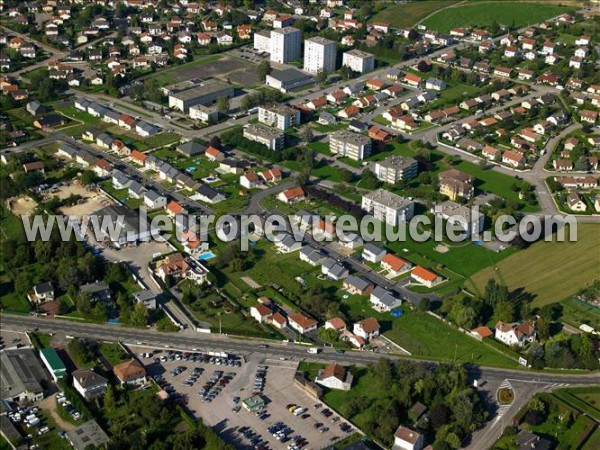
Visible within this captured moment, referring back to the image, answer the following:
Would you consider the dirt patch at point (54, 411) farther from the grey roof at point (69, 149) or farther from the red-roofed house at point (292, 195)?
the grey roof at point (69, 149)

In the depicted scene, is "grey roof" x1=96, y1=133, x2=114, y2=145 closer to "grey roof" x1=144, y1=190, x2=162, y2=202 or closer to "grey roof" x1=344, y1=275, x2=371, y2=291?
"grey roof" x1=144, y1=190, x2=162, y2=202

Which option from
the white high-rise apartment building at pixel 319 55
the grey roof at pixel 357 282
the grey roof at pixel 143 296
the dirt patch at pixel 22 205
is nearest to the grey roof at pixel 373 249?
the grey roof at pixel 357 282

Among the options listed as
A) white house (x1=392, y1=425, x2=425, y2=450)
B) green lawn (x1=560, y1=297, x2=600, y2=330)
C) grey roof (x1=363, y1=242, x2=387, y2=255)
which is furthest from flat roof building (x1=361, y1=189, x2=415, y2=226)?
white house (x1=392, y1=425, x2=425, y2=450)

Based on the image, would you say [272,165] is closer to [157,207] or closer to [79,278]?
[157,207]

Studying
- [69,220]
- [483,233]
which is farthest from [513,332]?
[69,220]

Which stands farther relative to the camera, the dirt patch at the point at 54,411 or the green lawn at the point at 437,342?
the green lawn at the point at 437,342
